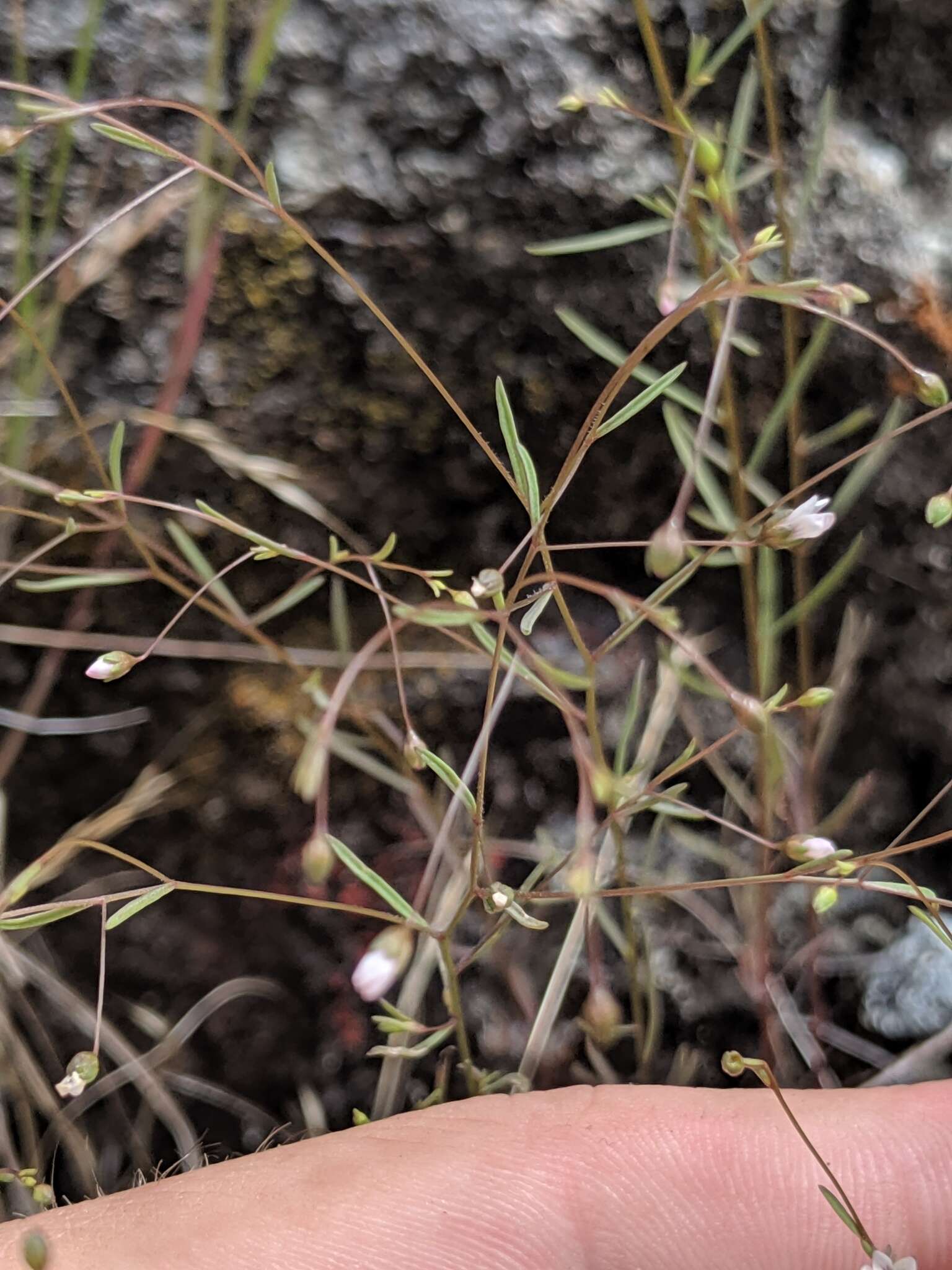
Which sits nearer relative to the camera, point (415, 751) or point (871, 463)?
point (415, 751)

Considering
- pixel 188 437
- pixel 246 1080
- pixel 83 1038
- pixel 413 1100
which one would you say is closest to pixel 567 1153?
pixel 413 1100

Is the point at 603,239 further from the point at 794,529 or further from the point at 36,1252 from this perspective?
the point at 36,1252

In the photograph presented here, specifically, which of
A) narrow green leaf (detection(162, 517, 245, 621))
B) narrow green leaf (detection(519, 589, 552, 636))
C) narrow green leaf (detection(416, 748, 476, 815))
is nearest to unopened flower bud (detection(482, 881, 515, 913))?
narrow green leaf (detection(416, 748, 476, 815))

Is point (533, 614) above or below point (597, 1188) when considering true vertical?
above

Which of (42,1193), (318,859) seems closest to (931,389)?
(318,859)

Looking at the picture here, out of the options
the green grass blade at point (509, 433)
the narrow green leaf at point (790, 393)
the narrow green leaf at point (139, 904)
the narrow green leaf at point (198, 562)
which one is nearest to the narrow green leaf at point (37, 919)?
the narrow green leaf at point (139, 904)

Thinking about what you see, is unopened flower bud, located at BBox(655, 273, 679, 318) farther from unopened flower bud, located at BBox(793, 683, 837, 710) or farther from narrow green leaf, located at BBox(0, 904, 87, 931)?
narrow green leaf, located at BBox(0, 904, 87, 931)
